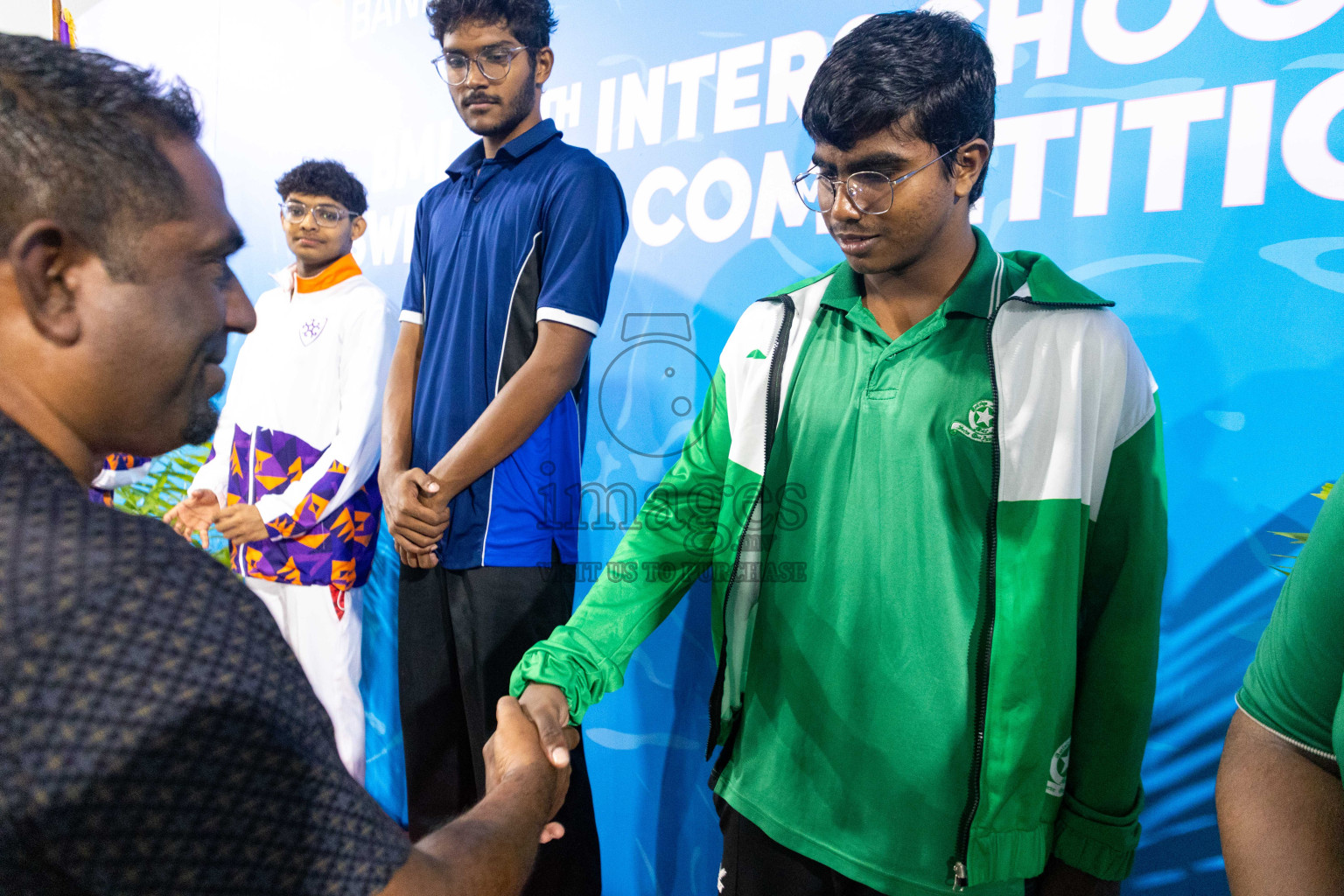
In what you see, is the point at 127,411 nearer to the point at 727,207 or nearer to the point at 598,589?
the point at 598,589

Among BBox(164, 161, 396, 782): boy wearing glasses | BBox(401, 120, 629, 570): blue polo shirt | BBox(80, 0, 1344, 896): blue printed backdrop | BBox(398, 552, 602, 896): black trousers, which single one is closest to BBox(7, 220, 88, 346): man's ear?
BBox(401, 120, 629, 570): blue polo shirt

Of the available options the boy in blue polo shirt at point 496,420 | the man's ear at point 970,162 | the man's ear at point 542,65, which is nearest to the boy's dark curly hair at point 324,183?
the boy in blue polo shirt at point 496,420

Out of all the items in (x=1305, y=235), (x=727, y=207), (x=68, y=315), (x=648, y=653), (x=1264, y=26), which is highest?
(x=1264, y=26)

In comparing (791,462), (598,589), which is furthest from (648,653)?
(791,462)

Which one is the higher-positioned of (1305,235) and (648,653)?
(1305,235)

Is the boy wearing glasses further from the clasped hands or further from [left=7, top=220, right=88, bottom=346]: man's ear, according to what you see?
[left=7, top=220, right=88, bottom=346]: man's ear

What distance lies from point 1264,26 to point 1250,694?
1169 mm

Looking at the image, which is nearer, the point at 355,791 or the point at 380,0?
the point at 355,791

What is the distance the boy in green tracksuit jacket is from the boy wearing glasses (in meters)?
1.42

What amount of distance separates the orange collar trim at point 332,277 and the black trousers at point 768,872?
208 centimetres

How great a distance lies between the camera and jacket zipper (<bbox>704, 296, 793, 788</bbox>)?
1358 mm

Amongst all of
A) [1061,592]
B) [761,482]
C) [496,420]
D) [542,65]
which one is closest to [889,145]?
[761,482]

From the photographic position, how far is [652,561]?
1429 millimetres

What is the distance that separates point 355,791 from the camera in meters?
0.65
